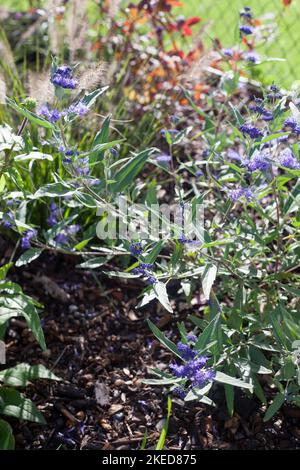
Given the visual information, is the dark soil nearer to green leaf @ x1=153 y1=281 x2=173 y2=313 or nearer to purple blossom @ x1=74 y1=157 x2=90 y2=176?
green leaf @ x1=153 y1=281 x2=173 y2=313

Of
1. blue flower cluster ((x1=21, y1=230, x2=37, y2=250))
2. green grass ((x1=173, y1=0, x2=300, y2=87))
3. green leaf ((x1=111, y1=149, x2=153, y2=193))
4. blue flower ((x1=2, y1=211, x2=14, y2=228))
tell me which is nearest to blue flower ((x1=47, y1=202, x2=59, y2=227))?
blue flower cluster ((x1=21, y1=230, x2=37, y2=250))

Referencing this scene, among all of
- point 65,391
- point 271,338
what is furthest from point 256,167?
point 65,391

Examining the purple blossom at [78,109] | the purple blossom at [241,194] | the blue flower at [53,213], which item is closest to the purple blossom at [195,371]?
the purple blossom at [241,194]

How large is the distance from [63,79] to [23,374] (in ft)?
3.74

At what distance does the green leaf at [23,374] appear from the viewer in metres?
2.57

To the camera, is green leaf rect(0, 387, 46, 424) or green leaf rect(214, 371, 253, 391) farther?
green leaf rect(0, 387, 46, 424)

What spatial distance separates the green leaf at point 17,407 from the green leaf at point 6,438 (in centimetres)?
9

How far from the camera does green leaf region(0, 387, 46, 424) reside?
248 centimetres

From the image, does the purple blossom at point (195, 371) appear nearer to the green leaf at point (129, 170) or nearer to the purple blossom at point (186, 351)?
the purple blossom at point (186, 351)

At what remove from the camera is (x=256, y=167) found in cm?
220

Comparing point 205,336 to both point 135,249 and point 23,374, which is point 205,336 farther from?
point 23,374

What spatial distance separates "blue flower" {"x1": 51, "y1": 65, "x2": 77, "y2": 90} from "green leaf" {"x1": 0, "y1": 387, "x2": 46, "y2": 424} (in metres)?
1.13

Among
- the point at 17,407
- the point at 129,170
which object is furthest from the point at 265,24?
the point at 17,407
